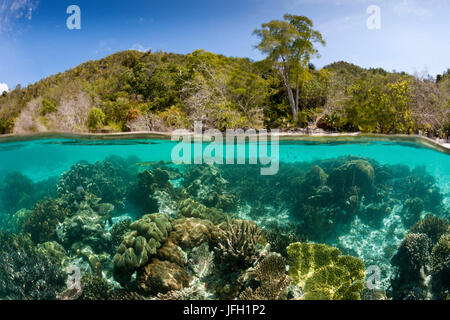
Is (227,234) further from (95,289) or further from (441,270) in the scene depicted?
(441,270)

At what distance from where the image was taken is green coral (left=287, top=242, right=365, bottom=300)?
5.63 m

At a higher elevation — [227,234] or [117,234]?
[227,234]

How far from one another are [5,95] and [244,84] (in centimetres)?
3542

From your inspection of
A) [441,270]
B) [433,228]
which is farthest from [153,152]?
[441,270]

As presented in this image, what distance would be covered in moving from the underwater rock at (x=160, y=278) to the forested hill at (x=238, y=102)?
29.3 feet

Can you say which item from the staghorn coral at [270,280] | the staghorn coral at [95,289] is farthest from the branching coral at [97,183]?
the staghorn coral at [270,280]

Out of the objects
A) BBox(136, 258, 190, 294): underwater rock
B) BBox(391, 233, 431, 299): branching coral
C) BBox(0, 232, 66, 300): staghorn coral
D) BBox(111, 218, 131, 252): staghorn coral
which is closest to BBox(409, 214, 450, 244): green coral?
BBox(391, 233, 431, 299): branching coral

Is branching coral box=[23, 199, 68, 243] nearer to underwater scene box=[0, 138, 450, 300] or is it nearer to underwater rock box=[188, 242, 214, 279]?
underwater scene box=[0, 138, 450, 300]

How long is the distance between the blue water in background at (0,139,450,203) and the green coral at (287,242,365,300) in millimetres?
6218

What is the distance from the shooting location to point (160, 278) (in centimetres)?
559

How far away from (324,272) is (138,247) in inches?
161

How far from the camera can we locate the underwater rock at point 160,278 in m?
5.59

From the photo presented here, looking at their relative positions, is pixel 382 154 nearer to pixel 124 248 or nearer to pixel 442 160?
pixel 442 160

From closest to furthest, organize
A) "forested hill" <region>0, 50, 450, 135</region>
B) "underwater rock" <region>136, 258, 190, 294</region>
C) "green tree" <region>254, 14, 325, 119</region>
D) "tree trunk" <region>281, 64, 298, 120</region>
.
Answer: "underwater rock" <region>136, 258, 190, 294</region>, "forested hill" <region>0, 50, 450, 135</region>, "green tree" <region>254, 14, 325, 119</region>, "tree trunk" <region>281, 64, 298, 120</region>
